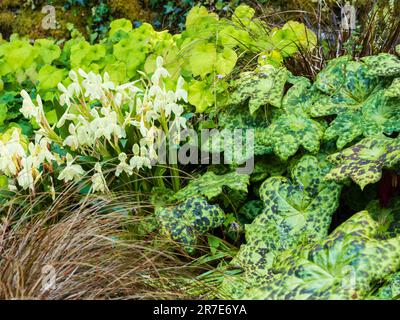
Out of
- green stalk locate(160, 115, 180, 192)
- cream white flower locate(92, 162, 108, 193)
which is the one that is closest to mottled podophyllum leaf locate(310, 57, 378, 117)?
green stalk locate(160, 115, 180, 192)

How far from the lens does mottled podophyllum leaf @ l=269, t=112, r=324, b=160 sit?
3070mm

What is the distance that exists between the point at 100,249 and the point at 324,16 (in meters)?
2.52

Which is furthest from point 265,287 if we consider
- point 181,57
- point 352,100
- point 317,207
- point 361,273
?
point 181,57

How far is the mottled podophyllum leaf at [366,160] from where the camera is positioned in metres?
2.64

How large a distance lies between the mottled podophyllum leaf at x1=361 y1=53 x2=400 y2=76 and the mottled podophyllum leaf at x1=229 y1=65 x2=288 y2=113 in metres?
0.44

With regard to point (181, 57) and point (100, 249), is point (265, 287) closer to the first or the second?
point (100, 249)

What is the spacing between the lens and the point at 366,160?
274 cm

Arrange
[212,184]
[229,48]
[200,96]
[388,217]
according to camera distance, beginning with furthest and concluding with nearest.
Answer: [229,48]
[200,96]
[212,184]
[388,217]

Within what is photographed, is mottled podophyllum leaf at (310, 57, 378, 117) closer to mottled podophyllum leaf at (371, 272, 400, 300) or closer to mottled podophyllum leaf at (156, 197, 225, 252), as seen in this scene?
mottled podophyllum leaf at (156, 197, 225, 252)

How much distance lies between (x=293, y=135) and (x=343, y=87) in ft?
1.34

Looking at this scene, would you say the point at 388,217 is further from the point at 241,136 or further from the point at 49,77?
the point at 49,77

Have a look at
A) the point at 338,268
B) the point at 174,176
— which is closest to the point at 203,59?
the point at 174,176
